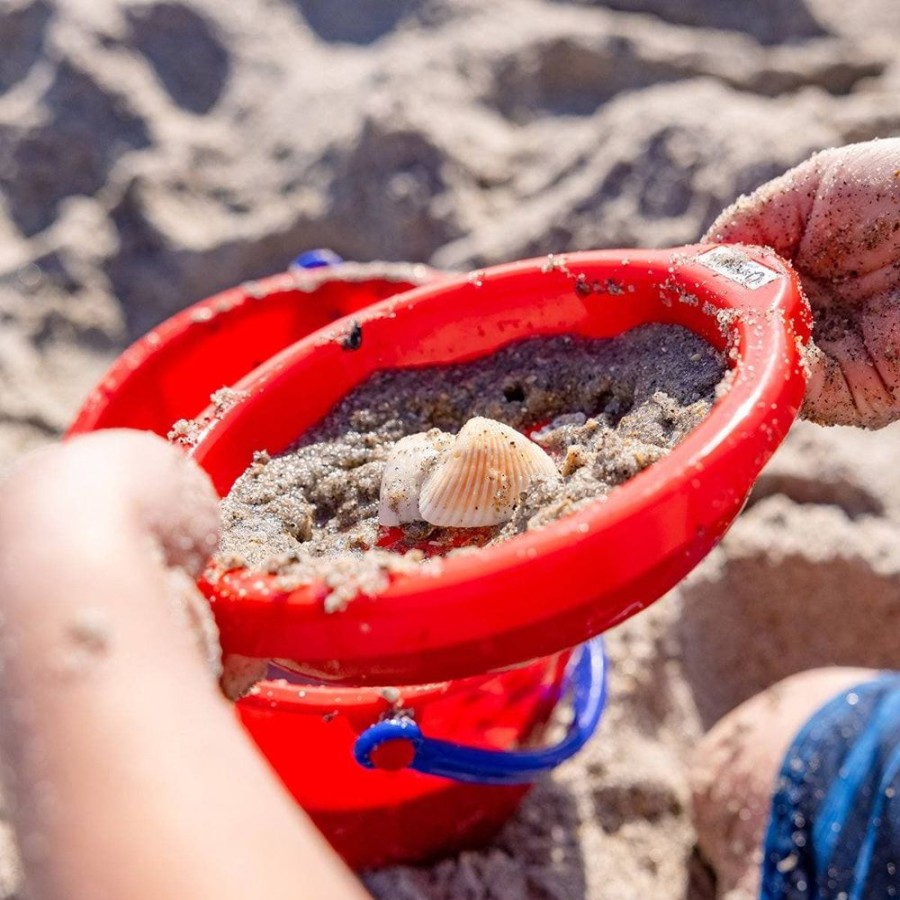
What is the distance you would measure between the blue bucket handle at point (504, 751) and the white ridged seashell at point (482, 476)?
0.95 ft

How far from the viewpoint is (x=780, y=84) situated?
7.73ft

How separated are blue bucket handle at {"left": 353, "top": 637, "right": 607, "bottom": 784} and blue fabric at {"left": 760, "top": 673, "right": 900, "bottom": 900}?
0.88 feet

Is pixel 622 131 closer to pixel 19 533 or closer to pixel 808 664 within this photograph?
pixel 808 664

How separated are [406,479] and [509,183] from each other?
4.88 feet

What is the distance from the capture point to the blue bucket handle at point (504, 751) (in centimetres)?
105

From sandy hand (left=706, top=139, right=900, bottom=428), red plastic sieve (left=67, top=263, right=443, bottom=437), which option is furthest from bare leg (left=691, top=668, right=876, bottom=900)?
red plastic sieve (left=67, top=263, right=443, bottom=437)

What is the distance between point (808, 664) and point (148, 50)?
2.23 metres

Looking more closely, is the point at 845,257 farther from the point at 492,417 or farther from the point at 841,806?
the point at 841,806

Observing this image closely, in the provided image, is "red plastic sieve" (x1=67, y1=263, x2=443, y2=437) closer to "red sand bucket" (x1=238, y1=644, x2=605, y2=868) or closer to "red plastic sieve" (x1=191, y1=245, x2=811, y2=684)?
"red sand bucket" (x1=238, y1=644, x2=605, y2=868)

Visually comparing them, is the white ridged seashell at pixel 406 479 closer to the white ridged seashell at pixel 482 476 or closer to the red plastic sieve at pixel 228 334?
the white ridged seashell at pixel 482 476

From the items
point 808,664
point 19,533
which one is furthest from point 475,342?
point 808,664

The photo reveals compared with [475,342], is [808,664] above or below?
below

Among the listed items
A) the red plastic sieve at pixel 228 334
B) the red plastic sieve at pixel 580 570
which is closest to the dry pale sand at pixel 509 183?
the red plastic sieve at pixel 228 334

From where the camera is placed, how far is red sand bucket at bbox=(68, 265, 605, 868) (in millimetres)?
1101
